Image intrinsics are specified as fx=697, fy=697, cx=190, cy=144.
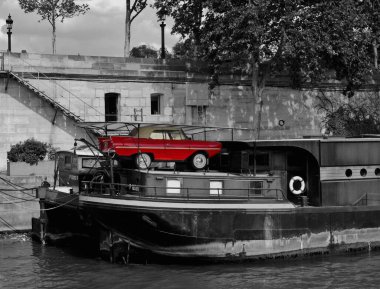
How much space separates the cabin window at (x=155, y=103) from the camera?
121 feet

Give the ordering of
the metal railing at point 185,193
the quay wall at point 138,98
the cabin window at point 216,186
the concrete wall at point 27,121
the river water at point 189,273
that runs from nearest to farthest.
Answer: the river water at point 189,273 → the metal railing at point 185,193 → the cabin window at point 216,186 → the concrete wall at point 27,121 → the quay wall at point 138,98

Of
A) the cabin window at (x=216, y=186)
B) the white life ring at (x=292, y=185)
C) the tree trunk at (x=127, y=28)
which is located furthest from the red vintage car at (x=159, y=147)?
the tree trunk at (x=127, y=28)

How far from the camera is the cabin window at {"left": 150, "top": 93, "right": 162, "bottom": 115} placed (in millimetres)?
36938

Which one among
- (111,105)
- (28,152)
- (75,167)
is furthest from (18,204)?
(111,105)

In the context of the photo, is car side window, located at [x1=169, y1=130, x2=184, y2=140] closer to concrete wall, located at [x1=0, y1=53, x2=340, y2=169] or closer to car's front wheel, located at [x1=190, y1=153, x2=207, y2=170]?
car's front wheel, located at [x1=190, y1=153, x2=207, y2=170]

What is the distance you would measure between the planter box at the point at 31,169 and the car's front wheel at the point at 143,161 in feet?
26.3

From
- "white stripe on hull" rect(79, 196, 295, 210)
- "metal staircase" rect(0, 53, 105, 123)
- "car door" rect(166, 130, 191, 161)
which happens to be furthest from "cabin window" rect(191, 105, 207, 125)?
"white stripe on hull" rect(79, 196, 295, 210)

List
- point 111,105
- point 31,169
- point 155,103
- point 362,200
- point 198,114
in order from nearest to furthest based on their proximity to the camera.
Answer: point 362,200 < point 31,169 < point 111,105 < point 155,103 < point 198,114

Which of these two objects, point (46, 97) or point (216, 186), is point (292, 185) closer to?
point (216, 186)

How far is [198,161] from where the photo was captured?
2258 cm

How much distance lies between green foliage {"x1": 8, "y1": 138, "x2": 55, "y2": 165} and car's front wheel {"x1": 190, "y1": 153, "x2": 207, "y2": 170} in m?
9.40

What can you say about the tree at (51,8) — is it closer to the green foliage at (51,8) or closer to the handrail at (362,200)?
the green foliage at (51,8)

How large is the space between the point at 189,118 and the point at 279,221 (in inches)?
652

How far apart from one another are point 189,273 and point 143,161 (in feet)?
13.1
